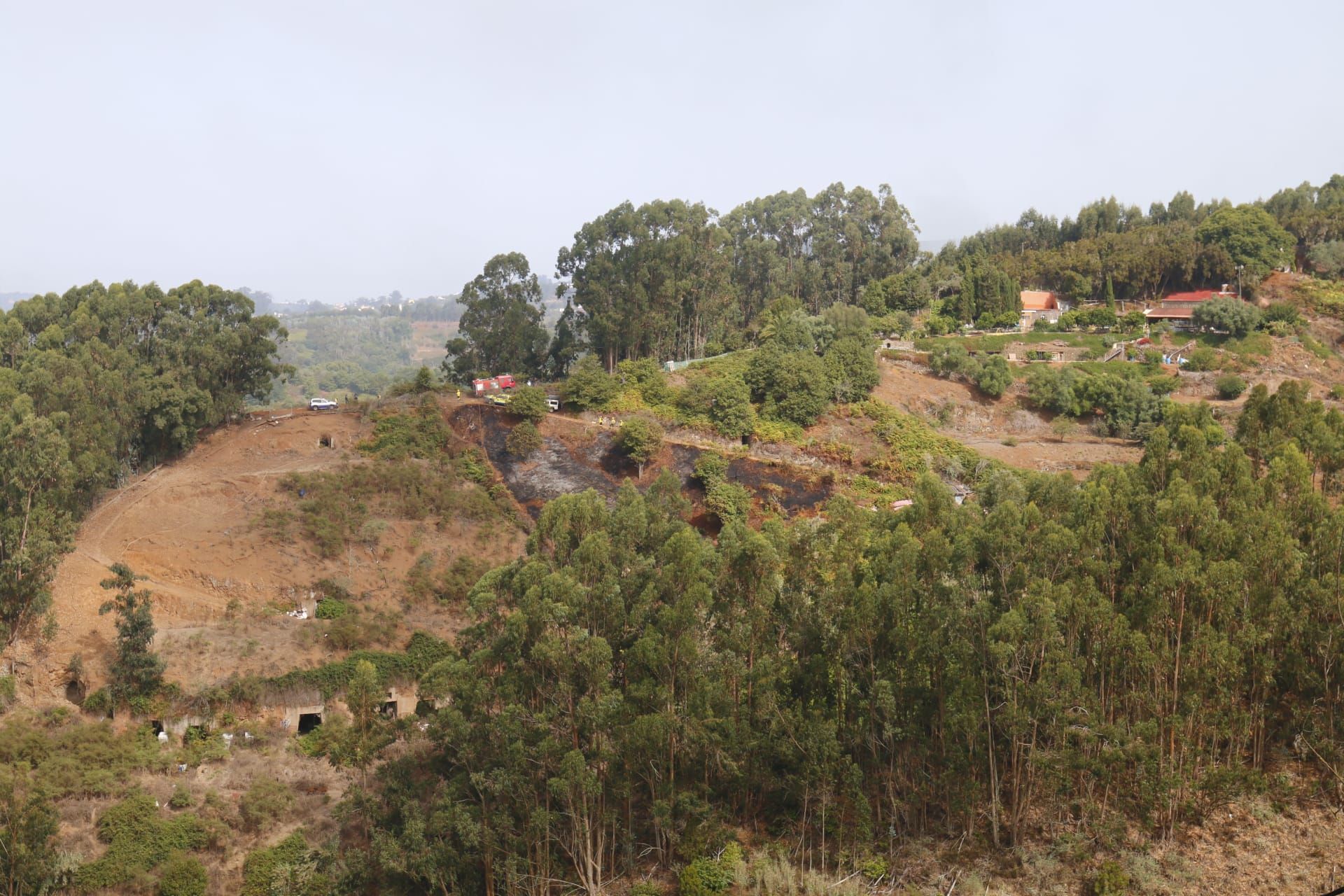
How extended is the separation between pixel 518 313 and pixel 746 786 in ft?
97.8

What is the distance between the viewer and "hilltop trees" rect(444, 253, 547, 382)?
1630 inches

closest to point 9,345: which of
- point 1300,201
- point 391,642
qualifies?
point 391,642

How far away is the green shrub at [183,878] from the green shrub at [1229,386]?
3787 cm

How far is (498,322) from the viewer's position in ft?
136

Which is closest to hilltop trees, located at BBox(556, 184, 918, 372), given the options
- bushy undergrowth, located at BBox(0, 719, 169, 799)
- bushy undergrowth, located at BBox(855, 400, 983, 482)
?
bushy undergrowth, located at BBox(855, 400, 983, 482)

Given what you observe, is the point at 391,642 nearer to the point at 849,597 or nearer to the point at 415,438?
the point at 415,438

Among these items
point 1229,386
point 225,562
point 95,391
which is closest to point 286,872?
point 225,562

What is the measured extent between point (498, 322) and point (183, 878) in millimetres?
28104

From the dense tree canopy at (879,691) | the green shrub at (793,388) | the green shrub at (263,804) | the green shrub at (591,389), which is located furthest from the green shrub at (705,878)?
the green shrub at (591,389)

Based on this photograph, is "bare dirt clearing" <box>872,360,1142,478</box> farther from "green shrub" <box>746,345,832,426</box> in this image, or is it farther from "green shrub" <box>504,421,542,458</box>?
"green shrub" <box>504,421,542,458</box>

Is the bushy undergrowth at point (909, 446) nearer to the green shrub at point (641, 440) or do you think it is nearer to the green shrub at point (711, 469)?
the green shrub at point (711, 469)

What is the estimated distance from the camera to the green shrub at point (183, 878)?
16.5 meters

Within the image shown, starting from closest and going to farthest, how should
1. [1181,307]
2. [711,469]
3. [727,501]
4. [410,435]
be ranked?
[727,501] < [711,469] < [410,435] < [1181,307]

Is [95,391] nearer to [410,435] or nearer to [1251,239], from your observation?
[410,435]
